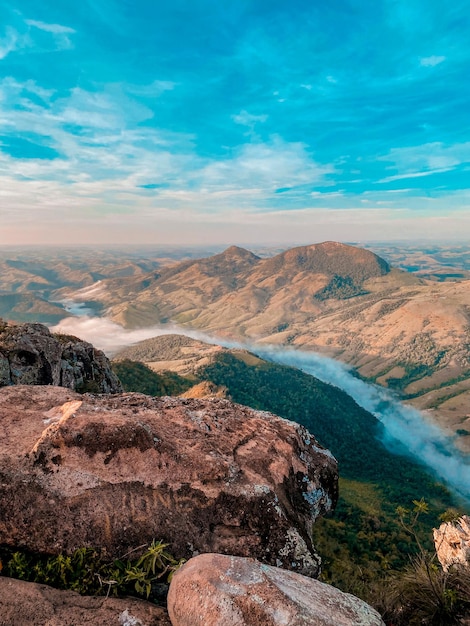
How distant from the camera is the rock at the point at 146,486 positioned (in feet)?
31.6

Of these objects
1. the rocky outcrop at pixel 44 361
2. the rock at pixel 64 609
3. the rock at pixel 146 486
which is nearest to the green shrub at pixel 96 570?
the rock at pixel 146 486

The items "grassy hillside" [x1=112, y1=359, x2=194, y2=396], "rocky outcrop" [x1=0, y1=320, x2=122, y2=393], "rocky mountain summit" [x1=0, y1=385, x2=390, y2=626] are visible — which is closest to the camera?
"rocky mountain summit" [x1=0, y1=385, x2=390, y2=626]

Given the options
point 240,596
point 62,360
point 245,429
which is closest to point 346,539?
point 62,360

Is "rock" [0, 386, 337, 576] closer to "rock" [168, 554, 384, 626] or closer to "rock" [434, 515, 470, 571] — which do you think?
"rock" [168, 554, 384, 626]

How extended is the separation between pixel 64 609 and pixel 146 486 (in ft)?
10.7

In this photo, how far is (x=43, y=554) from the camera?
9320 mm

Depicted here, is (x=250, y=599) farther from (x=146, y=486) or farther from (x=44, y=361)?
(x=44, y=361)

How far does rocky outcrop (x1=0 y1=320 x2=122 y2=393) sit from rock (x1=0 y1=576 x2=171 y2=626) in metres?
14.3

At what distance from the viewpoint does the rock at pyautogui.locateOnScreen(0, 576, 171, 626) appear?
7320 millimetres

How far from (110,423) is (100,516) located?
2.71 meters

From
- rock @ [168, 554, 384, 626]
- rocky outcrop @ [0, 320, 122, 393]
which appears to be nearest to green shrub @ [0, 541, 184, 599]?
rock @ [168, 554, 384, 626]

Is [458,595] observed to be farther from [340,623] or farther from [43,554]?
[43,554]

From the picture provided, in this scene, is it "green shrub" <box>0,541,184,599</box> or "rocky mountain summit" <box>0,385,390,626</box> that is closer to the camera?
"rocky mountain summit" <box>0,385,390,626</box>

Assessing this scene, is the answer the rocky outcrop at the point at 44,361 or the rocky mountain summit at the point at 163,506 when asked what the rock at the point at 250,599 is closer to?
the rocky mountain summit at the point at 163,506
